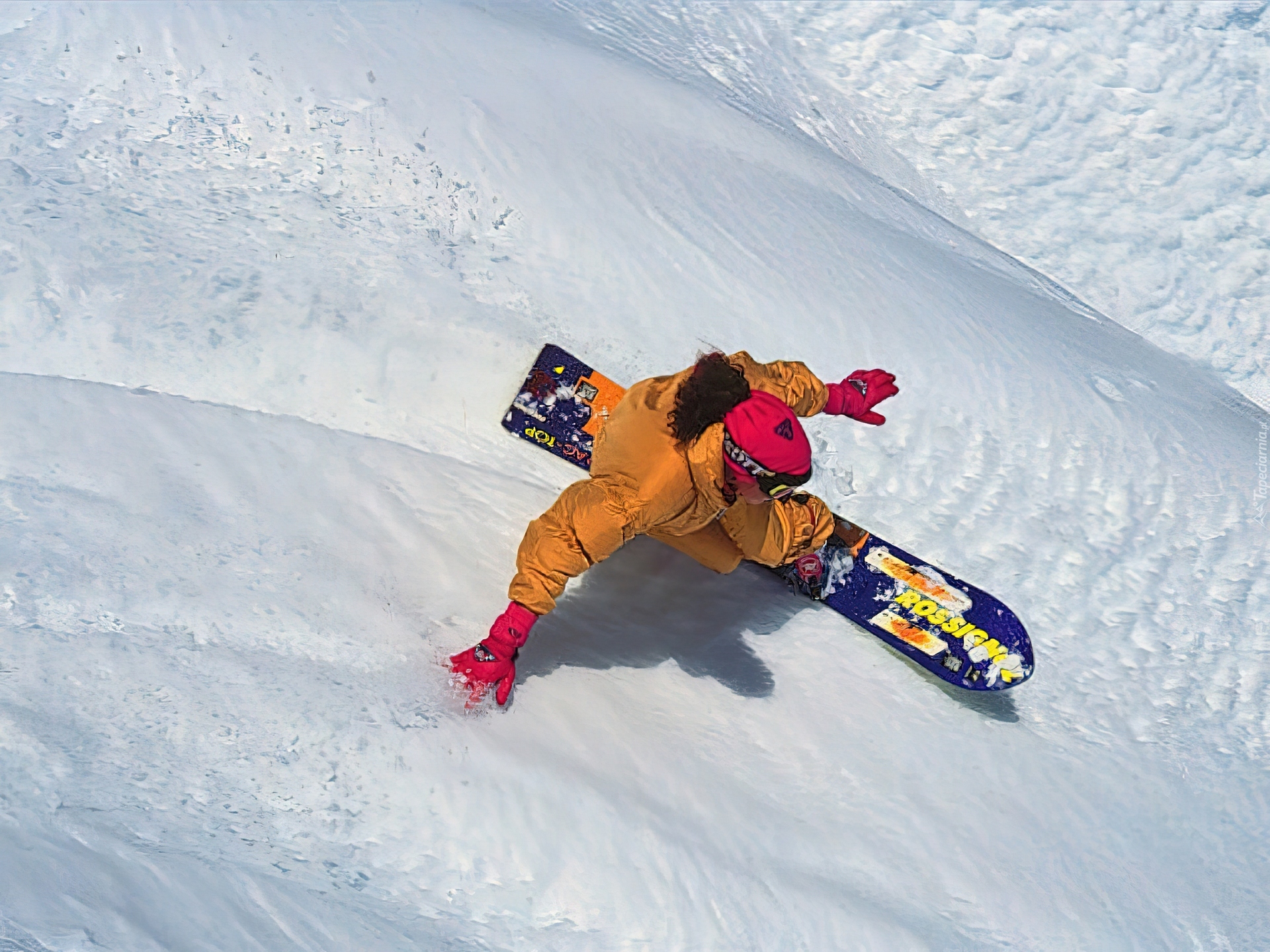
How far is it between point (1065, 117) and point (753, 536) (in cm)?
508

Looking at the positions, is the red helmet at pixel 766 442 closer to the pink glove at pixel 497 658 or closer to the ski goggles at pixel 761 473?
the ski goggles at pixel 761 473

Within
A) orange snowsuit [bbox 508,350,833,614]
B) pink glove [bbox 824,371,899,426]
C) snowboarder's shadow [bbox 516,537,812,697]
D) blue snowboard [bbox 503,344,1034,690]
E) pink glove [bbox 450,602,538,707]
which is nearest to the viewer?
orange snowsuit [bbox 508,350,833,614]

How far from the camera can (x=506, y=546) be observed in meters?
4.07

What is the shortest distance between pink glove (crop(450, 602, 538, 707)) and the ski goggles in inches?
34.2

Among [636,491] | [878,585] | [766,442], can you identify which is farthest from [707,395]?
[878,585]

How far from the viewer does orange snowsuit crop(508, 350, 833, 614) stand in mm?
3008

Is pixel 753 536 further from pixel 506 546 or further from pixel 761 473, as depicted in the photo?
pixel 506 546

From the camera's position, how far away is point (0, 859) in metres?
2.58

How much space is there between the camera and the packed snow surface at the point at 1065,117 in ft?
21.4

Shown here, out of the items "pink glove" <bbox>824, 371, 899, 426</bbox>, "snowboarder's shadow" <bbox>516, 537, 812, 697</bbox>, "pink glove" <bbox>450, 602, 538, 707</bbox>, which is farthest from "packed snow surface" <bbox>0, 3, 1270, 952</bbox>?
"pink glove" <bbox>824, 371, 899, 426</bbox>

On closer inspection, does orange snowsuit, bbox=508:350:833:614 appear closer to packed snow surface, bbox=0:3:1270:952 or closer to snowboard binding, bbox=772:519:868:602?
packed snow surface, bbox=0:3:1270:952

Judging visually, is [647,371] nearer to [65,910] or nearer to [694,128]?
[694,128]

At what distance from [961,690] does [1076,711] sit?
532 mm

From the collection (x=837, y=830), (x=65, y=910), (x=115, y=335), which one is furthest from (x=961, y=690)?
(x=115, y=335)
